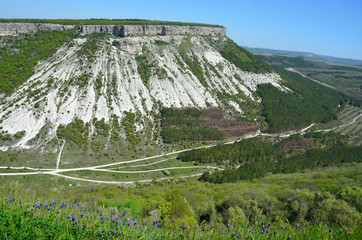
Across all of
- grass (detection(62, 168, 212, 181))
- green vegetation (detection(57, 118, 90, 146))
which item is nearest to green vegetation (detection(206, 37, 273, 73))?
grass (detection(62, 168, 212, 181))

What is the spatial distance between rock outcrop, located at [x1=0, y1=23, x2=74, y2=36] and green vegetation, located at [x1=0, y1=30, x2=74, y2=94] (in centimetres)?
193

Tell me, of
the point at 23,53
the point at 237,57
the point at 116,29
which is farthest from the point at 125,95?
the point at 237,57

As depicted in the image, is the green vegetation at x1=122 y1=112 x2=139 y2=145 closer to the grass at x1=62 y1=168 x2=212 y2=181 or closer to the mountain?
the mountain

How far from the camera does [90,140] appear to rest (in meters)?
56.9

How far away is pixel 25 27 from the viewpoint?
7725 centimetres

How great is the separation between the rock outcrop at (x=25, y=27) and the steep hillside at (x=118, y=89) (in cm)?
789

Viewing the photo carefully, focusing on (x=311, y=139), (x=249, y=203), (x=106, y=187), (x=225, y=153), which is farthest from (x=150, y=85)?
(x=249, y=203)

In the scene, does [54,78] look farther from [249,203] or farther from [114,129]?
[249,203]

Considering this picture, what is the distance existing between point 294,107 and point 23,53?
95.8 meters

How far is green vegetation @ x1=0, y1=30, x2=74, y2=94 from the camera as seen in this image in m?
64.7

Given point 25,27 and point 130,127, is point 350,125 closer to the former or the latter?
point 130,127

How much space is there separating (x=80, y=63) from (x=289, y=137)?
68.5 metres

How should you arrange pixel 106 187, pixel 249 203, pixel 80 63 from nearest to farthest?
1. pixel 249 203
2. pixel 106 187
3. pixel 80 63

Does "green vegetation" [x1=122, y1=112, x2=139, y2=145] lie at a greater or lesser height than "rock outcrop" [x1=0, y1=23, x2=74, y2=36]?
lesser
